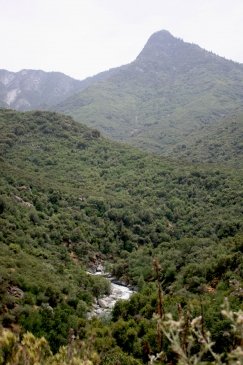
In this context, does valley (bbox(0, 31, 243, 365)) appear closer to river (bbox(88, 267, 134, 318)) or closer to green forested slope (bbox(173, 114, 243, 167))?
river (bbox(88, 267, 134, 318))

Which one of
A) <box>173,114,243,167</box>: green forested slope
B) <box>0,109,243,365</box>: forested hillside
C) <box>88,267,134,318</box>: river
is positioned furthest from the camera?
<box>173,114,243,167</box>: green forested slope

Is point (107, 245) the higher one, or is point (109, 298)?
point (107, 245)

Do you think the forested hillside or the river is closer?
the forested hillside

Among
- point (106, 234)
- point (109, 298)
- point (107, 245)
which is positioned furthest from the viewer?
point (106, 234)

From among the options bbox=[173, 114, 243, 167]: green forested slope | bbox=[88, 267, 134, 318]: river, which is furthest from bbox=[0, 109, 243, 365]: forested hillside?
bbox=[173, 114, 243, 167]: green forested slope

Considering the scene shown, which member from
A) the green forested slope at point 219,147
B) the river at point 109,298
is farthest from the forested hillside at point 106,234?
the green forested slope at point 219,147

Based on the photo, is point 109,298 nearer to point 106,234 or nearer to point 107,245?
point 107,245

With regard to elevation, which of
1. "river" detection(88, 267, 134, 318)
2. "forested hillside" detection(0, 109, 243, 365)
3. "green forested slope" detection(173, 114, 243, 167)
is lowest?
"river" detection(88, 267, 134, 318)

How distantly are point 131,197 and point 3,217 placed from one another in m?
26.5

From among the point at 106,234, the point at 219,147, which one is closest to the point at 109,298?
the point at 106,234

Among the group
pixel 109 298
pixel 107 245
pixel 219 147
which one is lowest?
pixel 109 298

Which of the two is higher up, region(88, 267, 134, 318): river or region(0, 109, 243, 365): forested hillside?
region(0, 109, 243, 365): forested hillside

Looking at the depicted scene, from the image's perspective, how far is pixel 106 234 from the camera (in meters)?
58.0

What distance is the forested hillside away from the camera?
103ft
